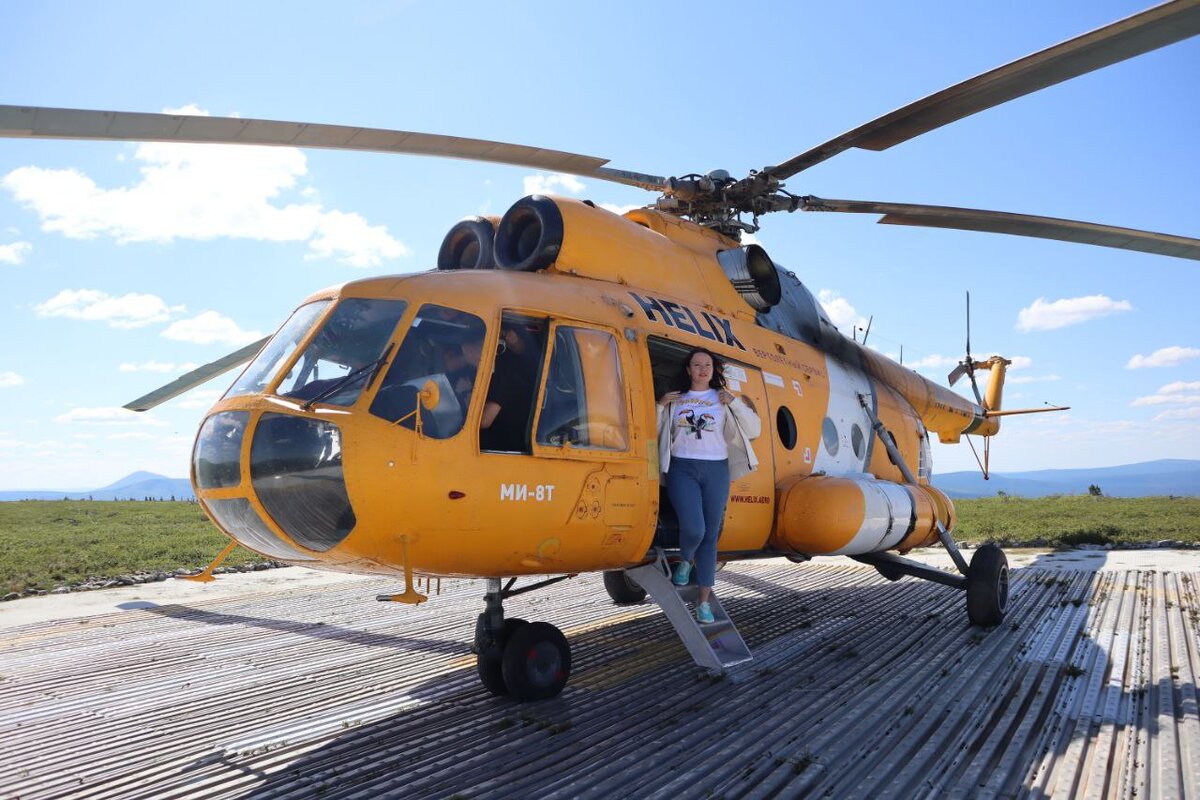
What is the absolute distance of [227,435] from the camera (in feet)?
15.2

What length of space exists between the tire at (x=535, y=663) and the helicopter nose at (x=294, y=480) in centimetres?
150

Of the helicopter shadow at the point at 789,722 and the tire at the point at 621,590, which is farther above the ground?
the tire at the point at 621,590

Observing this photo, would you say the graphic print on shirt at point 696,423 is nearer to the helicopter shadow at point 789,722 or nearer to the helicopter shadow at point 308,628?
the helicopter shadow at point 789,722

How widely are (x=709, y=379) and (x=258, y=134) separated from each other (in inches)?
130

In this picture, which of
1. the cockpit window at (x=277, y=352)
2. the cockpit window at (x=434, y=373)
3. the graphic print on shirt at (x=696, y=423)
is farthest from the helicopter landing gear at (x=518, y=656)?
the cockpit window at (x=277, y=352)

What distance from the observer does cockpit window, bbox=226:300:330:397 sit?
4895 mm

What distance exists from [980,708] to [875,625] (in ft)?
9.24

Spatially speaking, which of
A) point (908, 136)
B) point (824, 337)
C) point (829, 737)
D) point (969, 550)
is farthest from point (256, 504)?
point (969, 550)

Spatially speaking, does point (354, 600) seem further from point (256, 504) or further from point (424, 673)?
point (256, 504)

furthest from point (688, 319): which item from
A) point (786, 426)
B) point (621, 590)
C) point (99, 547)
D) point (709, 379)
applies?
point (99, 547)

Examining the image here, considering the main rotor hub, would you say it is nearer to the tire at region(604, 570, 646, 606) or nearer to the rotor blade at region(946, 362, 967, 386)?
the tire at region(604, 570, 646, 606)

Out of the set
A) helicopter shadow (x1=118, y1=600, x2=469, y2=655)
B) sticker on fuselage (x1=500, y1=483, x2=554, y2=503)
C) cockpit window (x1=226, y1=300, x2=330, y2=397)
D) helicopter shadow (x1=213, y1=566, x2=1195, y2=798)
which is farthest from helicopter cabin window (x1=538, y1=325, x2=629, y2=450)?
helicopter shadow (x1=118, y1=600, x2=469, y2=655)

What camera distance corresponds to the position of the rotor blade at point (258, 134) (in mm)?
3751

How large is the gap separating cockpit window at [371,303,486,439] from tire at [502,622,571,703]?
1622 mm
